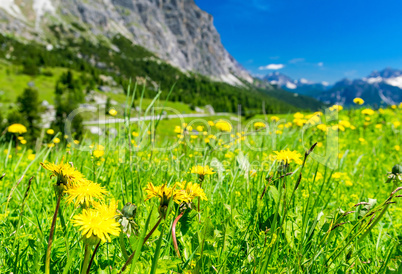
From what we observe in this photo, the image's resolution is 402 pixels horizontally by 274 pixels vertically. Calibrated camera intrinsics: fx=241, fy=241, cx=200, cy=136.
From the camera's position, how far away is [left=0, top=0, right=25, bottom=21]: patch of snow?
158750 mm

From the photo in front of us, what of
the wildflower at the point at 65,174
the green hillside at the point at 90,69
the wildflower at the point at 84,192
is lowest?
the wildflower at the point at 84,192

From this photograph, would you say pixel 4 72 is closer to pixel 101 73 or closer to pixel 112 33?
pixel 101 73

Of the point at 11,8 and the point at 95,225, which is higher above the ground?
the point at 11,8

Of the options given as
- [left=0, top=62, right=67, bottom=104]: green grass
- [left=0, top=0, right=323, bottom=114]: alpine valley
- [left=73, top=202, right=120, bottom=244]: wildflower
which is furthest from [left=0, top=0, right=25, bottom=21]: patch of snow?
[left=73, top=202, right=120, bottom=244]: wildflower

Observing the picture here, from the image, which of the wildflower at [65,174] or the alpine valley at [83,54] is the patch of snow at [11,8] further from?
the wildflower at [65,174]

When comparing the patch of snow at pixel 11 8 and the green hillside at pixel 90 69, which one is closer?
the green hillside at pixel 90 69

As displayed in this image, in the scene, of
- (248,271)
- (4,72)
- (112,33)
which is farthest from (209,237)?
(112,33)

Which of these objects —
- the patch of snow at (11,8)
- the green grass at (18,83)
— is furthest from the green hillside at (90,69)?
the patch of snow at (11,8)

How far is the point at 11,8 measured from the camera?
162 metres

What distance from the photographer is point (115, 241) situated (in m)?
1.35

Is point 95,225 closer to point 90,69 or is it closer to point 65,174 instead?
point 65,174

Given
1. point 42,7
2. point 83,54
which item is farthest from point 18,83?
point 42,7

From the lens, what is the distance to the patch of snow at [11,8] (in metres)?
159

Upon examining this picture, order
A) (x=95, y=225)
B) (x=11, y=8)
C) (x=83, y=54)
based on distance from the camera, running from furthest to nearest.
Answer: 1. (x=11, y=8)
2. (x=83, y=54)
3. (x=95, y=225)
